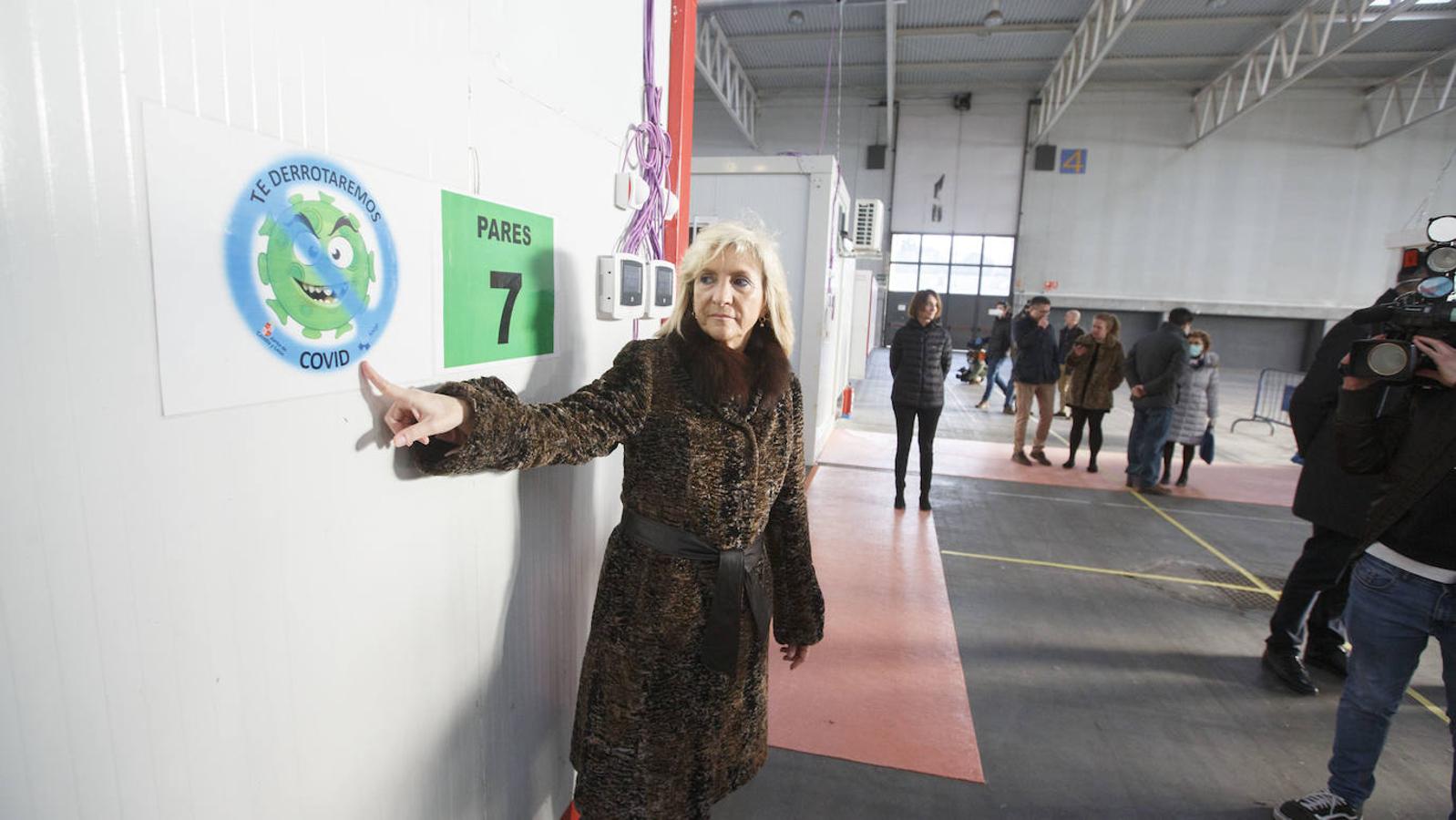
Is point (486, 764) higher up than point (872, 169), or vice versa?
point (872, 169)

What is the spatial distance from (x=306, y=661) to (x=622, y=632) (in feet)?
2.17

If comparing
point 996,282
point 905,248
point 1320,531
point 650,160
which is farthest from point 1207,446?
point 905,248

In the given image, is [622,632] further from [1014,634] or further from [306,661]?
[1014,634]

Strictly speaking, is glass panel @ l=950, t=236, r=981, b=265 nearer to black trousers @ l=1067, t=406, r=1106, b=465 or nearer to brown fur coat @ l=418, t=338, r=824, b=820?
black trousers @ l=1067, t=406, r=1106, b=465

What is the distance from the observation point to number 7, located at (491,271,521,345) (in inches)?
50.1

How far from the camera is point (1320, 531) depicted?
276 centimetres

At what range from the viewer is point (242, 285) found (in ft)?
2.48

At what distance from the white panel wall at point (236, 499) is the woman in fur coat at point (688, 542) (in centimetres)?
21

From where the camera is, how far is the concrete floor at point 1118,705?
2170 mm

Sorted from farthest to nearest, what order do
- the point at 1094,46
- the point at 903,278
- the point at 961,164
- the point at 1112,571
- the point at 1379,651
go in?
the point at 903,278 < the point at 961,164 < the point at 1094,46 < the point at 1112,571 < the point at 1379,651

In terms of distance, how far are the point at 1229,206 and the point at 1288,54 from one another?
12.9 ft

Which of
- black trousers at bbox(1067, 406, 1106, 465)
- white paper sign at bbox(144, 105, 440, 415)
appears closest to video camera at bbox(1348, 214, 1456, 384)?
white paper sign at bbox(144, 105, 440, 415)

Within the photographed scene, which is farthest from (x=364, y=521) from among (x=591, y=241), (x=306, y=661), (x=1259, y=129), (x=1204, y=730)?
(x=1259, y=129)

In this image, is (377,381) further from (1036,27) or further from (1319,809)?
(1036,27)
